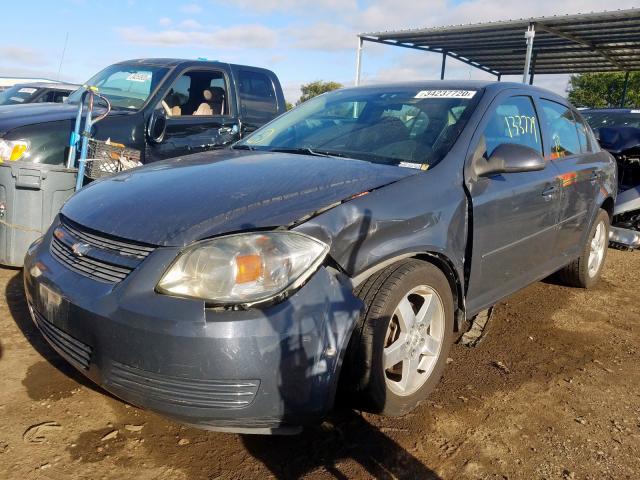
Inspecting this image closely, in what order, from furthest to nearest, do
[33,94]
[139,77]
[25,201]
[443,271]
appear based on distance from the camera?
[33,94] → [139,77] → [25,201] → [443,271]

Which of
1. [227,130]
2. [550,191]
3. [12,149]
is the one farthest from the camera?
[227,130]

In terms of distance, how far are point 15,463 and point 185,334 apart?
0.93 meters

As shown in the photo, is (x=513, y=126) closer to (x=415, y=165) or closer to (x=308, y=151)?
(x=415, y=165)

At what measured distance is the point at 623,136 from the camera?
6102 millimetres

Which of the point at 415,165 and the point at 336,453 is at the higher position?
the point at 415,165

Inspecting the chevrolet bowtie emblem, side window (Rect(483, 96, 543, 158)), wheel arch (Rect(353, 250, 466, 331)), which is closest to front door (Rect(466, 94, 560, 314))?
side window (Rect(483, 96, 543, 158))

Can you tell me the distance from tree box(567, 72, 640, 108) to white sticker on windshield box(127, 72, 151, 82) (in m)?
27.0

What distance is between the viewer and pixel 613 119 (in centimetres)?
798

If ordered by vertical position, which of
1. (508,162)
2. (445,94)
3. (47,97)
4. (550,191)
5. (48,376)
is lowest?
(48,376)

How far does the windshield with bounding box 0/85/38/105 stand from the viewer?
840 cm

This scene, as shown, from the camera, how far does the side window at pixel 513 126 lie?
3.16 meters

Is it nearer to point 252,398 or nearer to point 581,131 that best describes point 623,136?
point 581,131

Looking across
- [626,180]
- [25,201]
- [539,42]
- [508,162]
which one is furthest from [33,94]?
[539,42]

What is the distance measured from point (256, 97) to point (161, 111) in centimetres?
158
